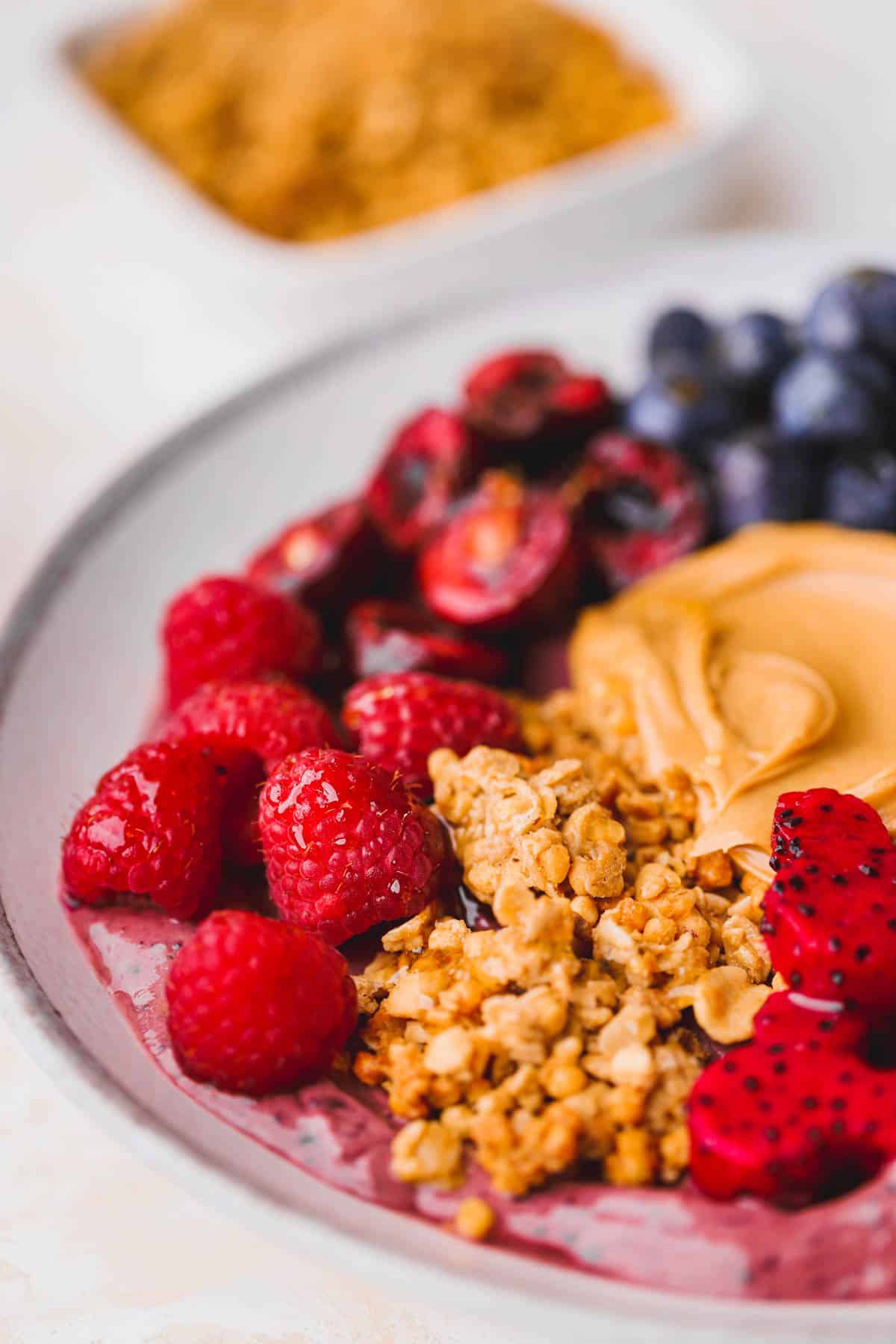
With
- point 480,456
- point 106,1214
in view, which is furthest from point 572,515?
point 106,1214

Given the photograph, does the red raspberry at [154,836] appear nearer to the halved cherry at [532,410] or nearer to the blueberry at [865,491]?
the halved cherry at [532,410]

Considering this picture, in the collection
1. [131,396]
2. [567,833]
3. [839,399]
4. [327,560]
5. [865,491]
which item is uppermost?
[131,396]

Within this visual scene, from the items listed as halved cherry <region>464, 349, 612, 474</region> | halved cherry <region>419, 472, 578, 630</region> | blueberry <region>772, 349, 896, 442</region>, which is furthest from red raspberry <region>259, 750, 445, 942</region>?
blueberry <region>772, 349, 896, 442</region>

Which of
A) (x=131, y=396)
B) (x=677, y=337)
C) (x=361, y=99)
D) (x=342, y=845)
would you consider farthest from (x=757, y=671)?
(x=361, y=99)

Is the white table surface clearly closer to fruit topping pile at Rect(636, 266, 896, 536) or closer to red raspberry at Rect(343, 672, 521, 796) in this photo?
red raspberry at Rect(343, 672, 521, 796)

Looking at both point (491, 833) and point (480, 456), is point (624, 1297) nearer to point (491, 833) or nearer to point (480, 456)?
point (491, 833)

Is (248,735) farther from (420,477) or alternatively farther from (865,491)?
(865,491)

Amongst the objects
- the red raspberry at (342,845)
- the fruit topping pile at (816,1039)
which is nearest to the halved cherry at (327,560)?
the red raspberry at (342,845)
